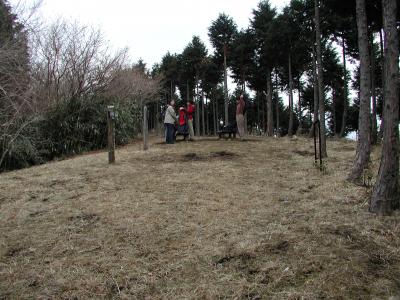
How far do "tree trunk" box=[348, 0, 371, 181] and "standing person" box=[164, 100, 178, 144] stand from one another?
805 centimetres

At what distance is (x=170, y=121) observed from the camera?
1523 centimetres

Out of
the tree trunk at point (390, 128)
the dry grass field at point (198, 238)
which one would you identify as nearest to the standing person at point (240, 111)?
the dry grass field at point (198, 238)

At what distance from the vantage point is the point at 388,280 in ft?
13.2

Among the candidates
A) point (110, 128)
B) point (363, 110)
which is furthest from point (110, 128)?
point (363, 110)

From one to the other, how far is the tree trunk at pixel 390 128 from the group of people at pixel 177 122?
992 centimetres

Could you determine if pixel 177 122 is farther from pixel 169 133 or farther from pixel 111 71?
pixel 111 71

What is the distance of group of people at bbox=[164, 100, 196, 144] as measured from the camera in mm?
15055

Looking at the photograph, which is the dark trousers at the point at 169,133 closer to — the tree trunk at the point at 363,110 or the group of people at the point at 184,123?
the group of people at the point at 184,123

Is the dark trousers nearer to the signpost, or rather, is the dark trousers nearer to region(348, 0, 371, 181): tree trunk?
the signpost

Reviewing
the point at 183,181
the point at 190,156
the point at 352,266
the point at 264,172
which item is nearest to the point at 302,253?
the point at 352,266

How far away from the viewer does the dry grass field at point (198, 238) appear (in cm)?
428

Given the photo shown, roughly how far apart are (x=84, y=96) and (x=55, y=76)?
4.78ft

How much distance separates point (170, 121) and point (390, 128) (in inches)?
407

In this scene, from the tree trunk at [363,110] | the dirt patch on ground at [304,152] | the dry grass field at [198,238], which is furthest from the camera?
the dirt patch on ground at [304,152]
